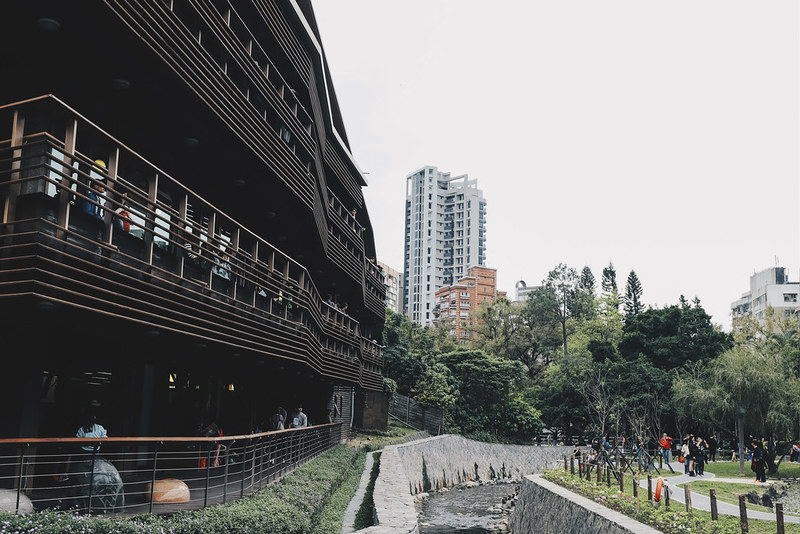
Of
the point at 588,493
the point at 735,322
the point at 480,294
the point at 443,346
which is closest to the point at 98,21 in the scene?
the point at 588,493

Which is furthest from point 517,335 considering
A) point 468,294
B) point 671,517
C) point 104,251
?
point 104,251

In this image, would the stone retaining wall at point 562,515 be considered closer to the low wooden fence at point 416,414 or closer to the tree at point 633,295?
the low wooden fence at point 416,414

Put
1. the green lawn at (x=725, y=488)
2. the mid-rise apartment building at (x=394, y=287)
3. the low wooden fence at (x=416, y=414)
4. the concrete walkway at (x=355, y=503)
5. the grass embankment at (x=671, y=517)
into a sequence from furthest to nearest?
the mid-rise apartment building at (x=394, y=287), the low wooden fence at (x=416, y=414), the green lawn at (x=725, y=488), the concrete walkway at (x=355, y=503), the grass embankment at (x=671, y=517)

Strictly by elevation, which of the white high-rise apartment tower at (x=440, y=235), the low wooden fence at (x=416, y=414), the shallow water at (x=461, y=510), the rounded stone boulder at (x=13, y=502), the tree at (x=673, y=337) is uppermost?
the white high-rise apartment tower at (x=440, y=235)

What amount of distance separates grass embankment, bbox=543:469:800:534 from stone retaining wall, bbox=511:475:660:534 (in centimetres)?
51

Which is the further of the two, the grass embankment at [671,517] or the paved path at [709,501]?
the paved path at [709,501]

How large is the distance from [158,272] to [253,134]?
480 cm

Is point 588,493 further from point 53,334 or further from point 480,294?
point 480,294

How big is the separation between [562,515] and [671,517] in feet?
11.5

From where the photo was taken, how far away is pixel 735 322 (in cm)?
6662

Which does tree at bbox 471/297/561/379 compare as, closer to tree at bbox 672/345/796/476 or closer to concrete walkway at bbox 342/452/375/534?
tree at bbox 672/345/796/476

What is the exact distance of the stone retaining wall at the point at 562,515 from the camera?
39.3 ft

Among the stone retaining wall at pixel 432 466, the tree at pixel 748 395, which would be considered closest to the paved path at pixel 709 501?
the tree at pixel 748 395

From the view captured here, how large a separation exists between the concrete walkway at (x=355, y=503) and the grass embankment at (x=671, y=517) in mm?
5491
